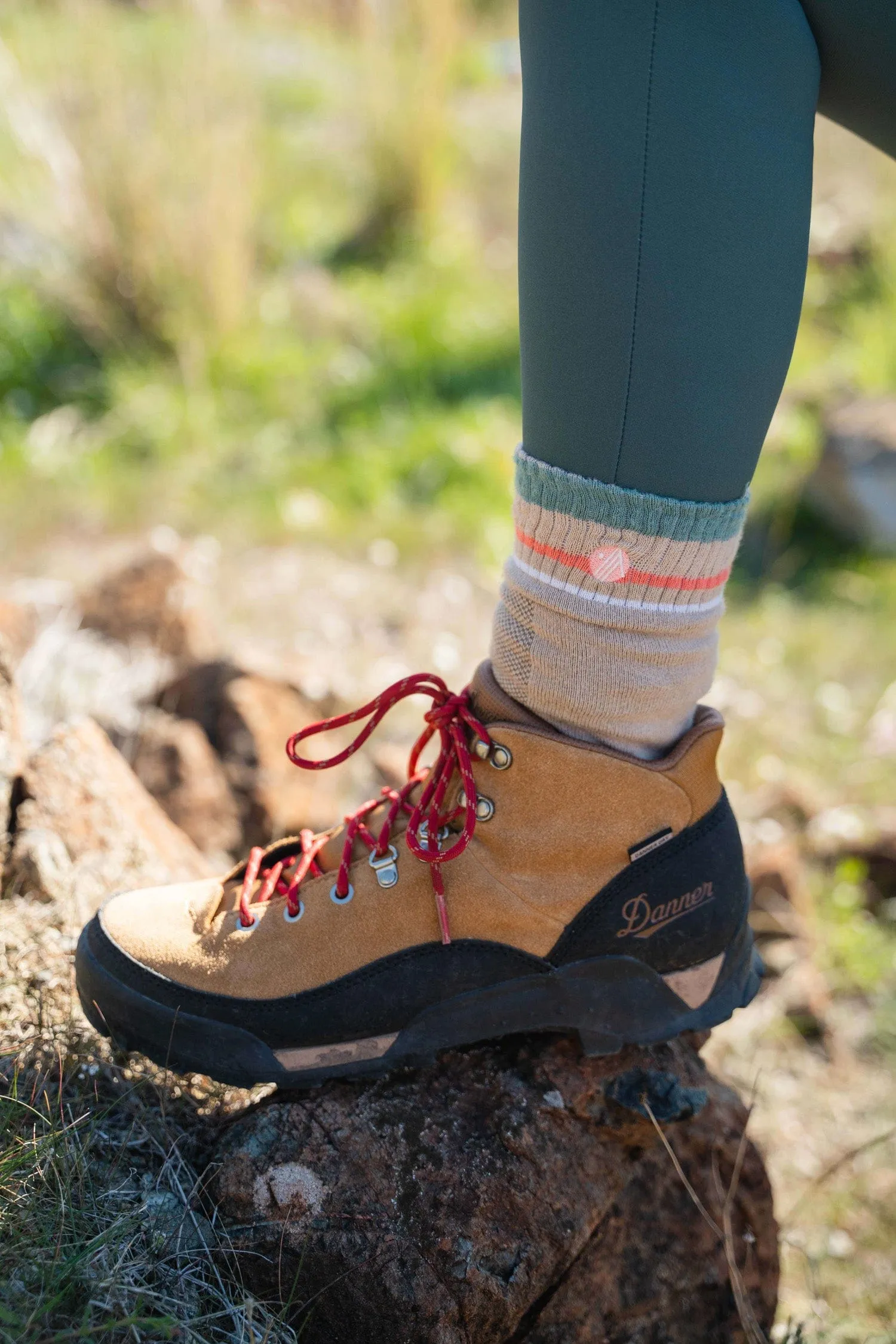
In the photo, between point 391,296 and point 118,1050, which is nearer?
point 118,1050

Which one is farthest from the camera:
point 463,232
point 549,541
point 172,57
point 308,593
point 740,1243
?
point 463,232

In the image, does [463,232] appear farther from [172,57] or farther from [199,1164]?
[199,1164]

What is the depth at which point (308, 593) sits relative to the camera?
10.2ft

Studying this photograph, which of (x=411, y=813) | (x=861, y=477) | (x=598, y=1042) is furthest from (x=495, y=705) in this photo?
(x=861, y=477)

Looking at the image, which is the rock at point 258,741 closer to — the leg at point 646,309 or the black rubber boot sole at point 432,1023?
the black rubber boot sole at point 432,1023

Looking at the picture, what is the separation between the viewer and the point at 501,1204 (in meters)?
1.14

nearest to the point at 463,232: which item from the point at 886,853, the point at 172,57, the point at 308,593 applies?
the point at 172,57

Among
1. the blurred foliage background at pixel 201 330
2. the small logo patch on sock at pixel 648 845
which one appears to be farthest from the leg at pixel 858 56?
the blurred foliage background at pixel 201 330

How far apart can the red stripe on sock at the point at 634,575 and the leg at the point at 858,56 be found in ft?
1.56

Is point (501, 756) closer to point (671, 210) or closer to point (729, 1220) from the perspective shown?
point (671, 210)

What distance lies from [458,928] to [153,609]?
4.62 feet

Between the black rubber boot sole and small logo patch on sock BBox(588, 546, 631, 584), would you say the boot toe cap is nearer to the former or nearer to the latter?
the black rubber boot sole

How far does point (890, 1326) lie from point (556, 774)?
1015mm

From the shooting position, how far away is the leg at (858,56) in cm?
91
